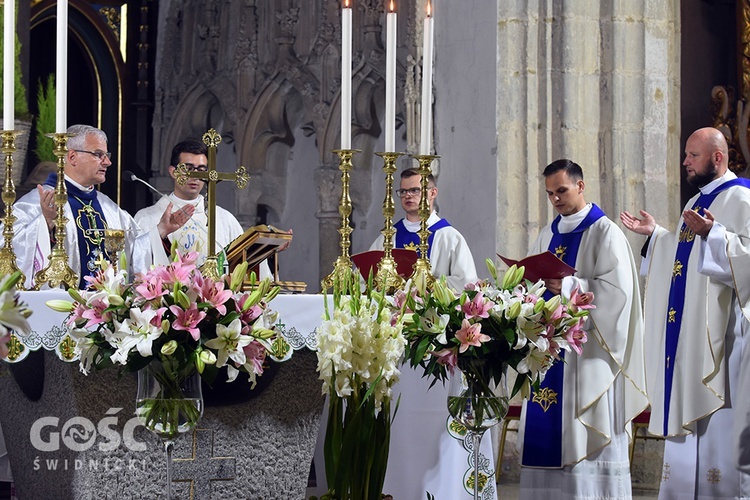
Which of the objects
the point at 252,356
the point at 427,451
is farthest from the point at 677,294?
the point at 252,356

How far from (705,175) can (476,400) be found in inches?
115

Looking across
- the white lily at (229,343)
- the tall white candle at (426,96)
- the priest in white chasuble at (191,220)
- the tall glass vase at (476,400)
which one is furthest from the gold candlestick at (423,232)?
the white lily at (229,343)

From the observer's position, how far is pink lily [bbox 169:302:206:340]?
3184 mm

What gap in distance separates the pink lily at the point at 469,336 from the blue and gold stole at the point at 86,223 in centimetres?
206

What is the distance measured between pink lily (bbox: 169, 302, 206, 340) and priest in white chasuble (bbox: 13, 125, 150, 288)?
1561 millimetres

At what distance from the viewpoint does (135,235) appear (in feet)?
16.4

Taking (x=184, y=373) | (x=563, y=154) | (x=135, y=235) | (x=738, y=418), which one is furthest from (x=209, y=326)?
(x=563, y=154)

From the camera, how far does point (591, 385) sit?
6027 millimetres

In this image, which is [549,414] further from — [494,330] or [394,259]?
[494,330]

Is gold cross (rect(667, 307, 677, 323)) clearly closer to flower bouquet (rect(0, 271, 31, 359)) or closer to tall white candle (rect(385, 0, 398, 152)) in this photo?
tall white candle (rect(385, 0, 398, 152))

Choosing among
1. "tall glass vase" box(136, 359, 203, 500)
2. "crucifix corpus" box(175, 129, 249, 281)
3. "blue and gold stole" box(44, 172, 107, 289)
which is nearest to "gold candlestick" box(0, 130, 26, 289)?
"crucifix corpus" box(175, 129, 249, 281)

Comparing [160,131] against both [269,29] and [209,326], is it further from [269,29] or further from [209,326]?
[209,326]

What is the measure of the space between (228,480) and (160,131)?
23.3 ft

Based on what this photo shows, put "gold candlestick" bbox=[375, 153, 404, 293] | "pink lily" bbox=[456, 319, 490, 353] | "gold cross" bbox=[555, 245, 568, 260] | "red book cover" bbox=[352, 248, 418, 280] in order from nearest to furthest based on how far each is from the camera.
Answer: "pink lily" bbox=[456, 319, 490, 353]
"gold candlestick" bbox=[375, 153, 404, 293]
"red book cover" bbox=[352, 248, 418, 280]
"gold cross" bbox=[555, 245, 568, 260]
